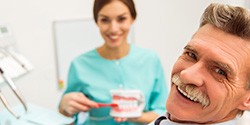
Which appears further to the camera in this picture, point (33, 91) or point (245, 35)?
point (33, 91)

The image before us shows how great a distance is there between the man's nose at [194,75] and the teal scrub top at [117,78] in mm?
753

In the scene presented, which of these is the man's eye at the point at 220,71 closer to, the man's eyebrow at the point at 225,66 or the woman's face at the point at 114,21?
the man's eyebrow at the point at 225,66

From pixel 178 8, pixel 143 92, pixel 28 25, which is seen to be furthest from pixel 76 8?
pixel 143 92

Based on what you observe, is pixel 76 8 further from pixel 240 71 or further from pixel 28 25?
pixel 240 71

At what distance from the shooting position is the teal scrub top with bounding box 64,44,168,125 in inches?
57.3

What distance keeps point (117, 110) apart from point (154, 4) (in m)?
1.00

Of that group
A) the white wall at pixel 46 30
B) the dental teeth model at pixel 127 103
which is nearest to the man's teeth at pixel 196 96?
the dental teeth model at pixel 127 103

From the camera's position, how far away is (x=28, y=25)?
6.25ft

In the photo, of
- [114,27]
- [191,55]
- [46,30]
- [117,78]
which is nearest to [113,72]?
[117,78]

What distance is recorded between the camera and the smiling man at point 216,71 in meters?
0.69

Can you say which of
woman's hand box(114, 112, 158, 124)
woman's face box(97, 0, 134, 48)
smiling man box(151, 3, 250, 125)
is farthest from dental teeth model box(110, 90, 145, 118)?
smiling man box(151, 3, 250, 125)

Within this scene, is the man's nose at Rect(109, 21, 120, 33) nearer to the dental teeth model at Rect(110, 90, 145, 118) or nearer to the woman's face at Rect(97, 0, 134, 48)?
the woman's face at Rect(97, 0, 134, 48)

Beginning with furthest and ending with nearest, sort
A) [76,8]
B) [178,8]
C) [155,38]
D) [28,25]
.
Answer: [155,38] → [76,8] → [28,25] → [178,8]

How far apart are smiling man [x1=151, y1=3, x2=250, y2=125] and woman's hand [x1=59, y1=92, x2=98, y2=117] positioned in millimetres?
654
